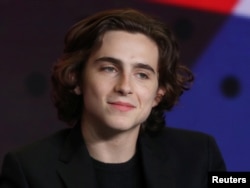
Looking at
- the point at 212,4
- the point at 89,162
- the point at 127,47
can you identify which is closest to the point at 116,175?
Answer: the point at 89,162

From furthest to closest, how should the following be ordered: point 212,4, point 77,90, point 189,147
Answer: point 212,4, point 189,147, point 77,90

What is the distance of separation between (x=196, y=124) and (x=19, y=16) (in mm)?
721

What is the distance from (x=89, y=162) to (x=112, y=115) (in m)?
0.13

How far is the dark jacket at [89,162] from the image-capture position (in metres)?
1.12

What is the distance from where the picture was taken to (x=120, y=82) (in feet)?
3.57

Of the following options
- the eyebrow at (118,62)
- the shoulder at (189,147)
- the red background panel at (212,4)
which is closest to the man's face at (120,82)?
the eyebrow at (118,62)

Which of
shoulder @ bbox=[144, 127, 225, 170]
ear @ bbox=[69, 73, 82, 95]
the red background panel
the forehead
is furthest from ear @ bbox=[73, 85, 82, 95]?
the red background panel

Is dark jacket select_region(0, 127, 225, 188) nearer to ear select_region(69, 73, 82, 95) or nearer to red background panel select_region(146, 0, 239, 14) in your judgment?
ear select_region(69, 73, 82, 95)

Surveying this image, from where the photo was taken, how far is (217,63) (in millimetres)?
1775

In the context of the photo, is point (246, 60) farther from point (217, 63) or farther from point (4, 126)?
point (4, 126)

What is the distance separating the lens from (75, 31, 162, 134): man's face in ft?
3.59

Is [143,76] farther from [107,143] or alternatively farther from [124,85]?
[107,143]

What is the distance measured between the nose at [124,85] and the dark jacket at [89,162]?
17cm

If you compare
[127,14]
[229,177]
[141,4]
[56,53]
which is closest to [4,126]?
[56,53]
